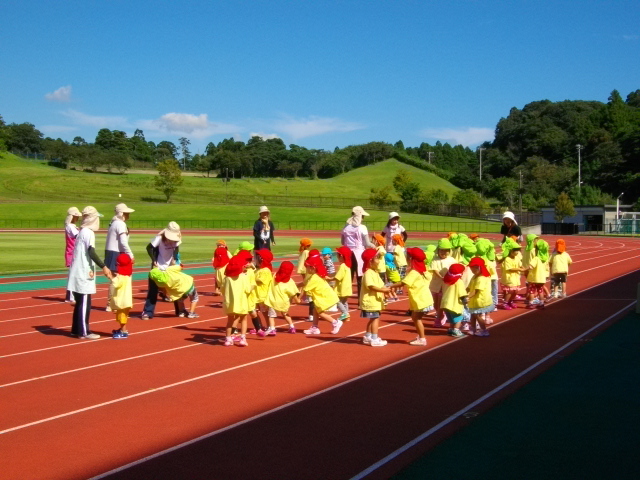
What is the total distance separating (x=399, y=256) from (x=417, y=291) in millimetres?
4962

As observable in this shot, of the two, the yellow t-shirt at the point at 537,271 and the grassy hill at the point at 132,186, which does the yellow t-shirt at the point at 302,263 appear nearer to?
the yellow t-shirt at the point at 537,271

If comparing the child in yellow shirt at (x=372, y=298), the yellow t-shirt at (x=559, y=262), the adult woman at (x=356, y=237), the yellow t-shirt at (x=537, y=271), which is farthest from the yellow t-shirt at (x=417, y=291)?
the yellow t-shirt at (x=559, y=262)

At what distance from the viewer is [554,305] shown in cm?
1519

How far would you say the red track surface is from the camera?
5.84 meters

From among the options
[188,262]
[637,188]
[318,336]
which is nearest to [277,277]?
[318,336]

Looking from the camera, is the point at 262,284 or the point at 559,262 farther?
the point at 559,262

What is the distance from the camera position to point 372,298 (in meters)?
10.5

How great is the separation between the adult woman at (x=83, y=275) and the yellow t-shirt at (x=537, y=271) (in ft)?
28.0

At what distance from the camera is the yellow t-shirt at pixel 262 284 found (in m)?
11.5

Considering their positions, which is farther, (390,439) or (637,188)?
(637,188)

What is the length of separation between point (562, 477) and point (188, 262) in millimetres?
22067

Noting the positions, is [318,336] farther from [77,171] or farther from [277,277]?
[77,171]

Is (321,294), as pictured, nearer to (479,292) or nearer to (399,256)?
(479,292)

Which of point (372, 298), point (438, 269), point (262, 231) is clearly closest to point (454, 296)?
point (438, 269)
